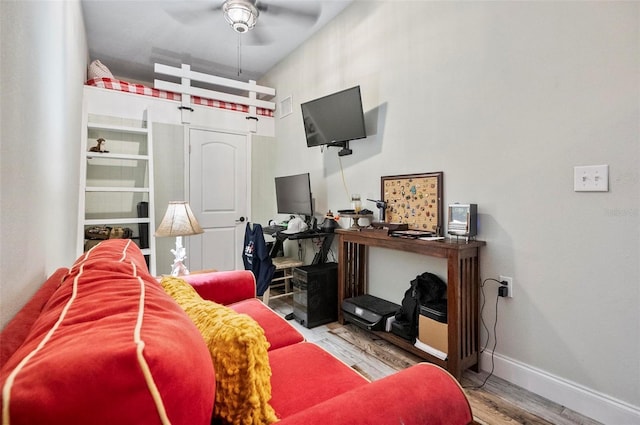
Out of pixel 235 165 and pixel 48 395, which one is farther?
pixel 235 165

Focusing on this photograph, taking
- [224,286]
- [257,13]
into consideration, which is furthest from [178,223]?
[257,13]

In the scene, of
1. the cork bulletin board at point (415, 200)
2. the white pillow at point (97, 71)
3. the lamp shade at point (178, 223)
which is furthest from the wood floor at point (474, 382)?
the white pillow at point (97, 71)

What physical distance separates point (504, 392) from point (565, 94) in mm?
1752

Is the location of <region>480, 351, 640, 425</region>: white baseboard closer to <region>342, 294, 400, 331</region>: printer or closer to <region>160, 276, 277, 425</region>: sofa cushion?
<region>342, 294, 400, 331</region>: printer

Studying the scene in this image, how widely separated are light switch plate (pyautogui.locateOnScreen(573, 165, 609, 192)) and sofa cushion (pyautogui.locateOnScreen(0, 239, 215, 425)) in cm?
196

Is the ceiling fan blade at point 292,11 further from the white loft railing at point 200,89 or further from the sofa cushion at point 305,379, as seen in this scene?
the sofa cushion at point 305,379

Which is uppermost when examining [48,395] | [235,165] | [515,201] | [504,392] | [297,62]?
[297,62]

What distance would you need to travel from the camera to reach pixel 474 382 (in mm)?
1925

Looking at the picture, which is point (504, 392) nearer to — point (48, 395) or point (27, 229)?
point (48, 395)

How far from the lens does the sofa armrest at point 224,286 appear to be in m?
1.88

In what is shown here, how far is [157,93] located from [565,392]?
4.62 m

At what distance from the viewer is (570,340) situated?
5.54 feet

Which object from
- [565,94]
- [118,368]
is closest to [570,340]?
[565,94]

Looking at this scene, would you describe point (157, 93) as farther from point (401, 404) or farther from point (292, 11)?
point (401, 404)
